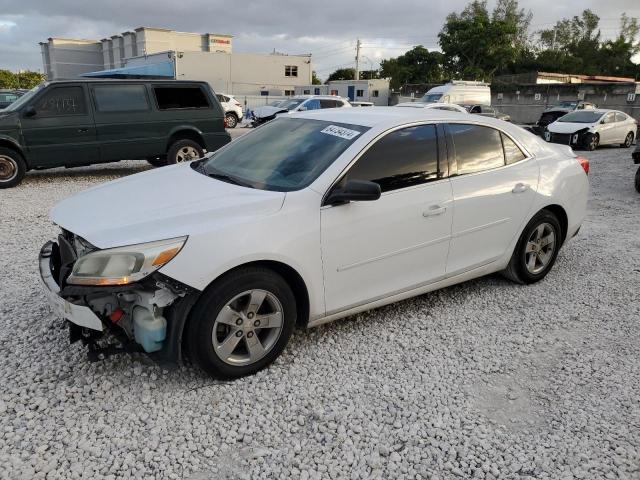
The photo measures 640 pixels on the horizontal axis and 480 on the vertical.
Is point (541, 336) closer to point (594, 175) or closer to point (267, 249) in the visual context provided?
point (267, 249)

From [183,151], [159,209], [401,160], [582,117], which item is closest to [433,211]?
[401,160]

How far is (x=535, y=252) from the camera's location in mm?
4672

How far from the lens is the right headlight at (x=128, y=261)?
2.74 m

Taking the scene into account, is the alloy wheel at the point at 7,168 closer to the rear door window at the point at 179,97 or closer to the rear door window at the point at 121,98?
the rear door window at the point at 121,98

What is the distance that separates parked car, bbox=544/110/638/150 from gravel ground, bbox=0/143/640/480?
15.2 metres

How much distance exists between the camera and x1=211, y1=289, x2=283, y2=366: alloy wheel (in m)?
2.98

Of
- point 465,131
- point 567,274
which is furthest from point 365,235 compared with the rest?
point 567,274

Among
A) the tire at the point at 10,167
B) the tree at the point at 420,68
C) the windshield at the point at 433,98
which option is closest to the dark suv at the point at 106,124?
the tire at the point at 10,167

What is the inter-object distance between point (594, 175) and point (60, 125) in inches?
455

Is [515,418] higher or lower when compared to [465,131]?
lower

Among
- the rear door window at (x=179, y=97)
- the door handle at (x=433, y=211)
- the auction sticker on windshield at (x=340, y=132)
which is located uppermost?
the rear door window at (x=179, y=97)

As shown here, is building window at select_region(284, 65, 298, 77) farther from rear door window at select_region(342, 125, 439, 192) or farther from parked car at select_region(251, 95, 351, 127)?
rear door window at select_region(342, 125, 439, 192)

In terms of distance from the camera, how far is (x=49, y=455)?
2500mm

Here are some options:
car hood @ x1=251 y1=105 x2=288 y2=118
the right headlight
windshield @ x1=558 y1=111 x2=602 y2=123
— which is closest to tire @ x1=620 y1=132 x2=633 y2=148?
windshield @ x1=558 y1=111 x2=602 y2=123
